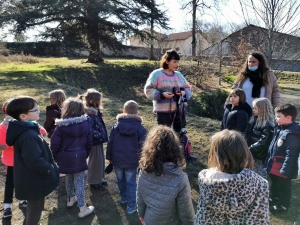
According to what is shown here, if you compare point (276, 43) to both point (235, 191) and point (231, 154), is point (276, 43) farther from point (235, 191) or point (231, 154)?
point (235, 191)

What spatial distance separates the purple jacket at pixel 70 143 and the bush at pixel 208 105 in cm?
714

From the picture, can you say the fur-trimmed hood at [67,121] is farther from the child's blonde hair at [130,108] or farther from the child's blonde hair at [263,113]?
the child's blonde hair at [263,113]

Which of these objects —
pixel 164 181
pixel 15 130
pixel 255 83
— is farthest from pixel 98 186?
pixel 255 83

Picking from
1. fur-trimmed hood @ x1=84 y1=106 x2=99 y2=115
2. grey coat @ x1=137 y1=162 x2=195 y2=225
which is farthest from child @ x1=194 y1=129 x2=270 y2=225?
fur-trimmed hood @ x1=84 y1=106 x2=99 y2=115

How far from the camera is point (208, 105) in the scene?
9789mm

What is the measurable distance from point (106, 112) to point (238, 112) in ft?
14.9

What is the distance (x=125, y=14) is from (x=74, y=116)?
14877 mm

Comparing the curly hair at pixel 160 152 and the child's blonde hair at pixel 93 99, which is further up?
the child's blonde hair at pixel 93 99

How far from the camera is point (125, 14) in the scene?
16516 millimetres

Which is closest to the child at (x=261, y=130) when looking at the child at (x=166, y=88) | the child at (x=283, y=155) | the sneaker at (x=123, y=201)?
the child at (x=283, y=155)

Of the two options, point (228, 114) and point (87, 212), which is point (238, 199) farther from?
point (228, 114)

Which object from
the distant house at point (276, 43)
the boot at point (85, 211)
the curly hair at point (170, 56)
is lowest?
the boot at point (85, 211)

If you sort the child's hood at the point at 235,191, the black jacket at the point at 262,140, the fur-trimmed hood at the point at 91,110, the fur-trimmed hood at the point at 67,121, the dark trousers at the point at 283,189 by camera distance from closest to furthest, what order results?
the child's hood at the point at 235,191 < the fur-trimmed hood at the point at 67,121 < the dark trousers at the point at 283,189 < the black jacket at the point at 262,140 < the fur-trimmed hood at the point at 91,110

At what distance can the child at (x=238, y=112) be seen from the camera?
144 inches
